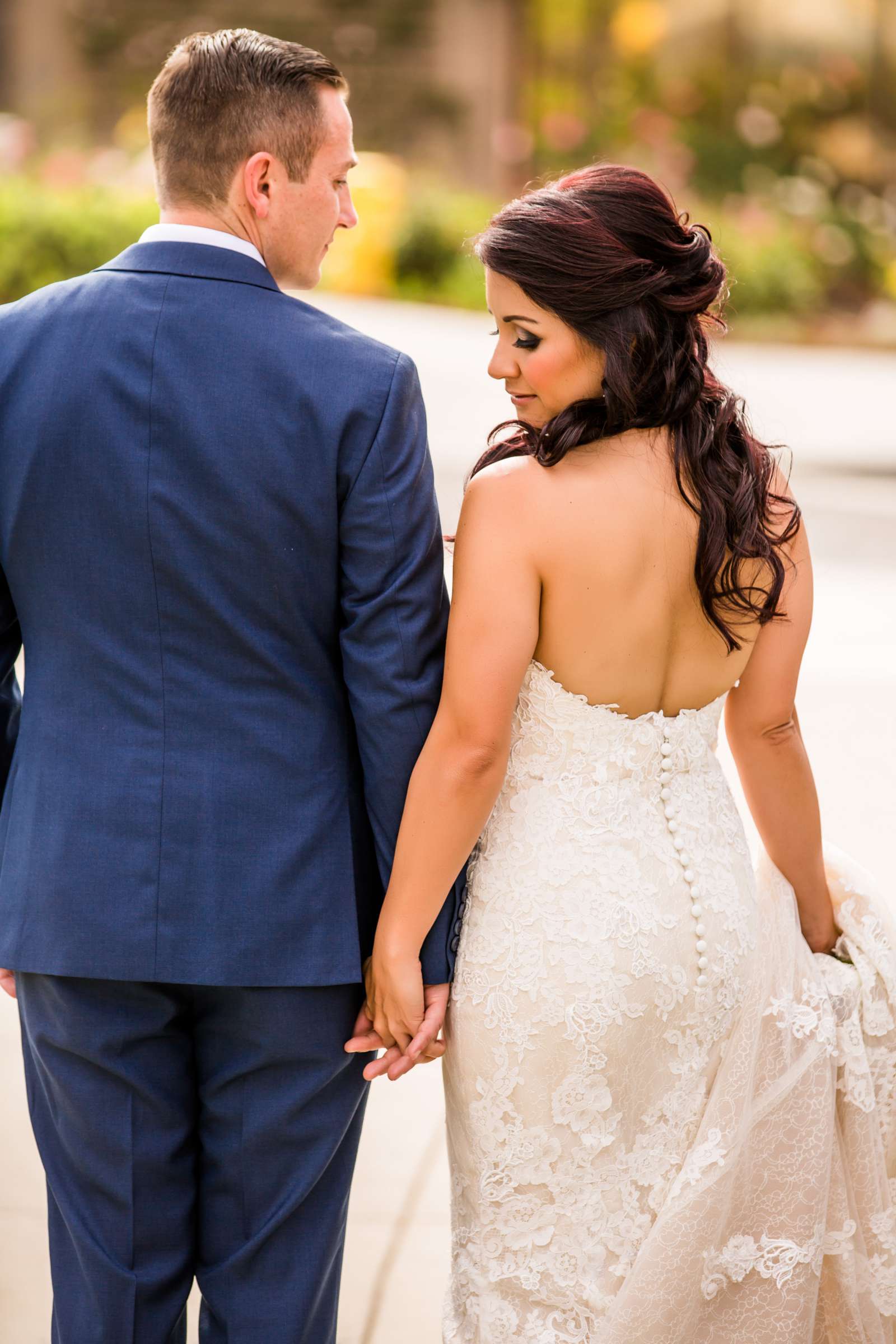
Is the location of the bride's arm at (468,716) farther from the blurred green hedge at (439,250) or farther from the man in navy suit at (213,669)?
the blurred green hedge at (439,250)

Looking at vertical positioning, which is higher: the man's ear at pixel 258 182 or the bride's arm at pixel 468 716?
the man's ear at pixel 258 182

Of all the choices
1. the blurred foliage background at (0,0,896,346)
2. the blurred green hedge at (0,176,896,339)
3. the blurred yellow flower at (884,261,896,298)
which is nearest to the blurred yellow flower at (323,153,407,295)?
the blurred green hedge at (0,176,896,339)

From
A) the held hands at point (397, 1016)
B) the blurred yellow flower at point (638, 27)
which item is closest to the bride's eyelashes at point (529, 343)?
→ the held hands at point (397, 1016)

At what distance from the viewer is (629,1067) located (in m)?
1.94

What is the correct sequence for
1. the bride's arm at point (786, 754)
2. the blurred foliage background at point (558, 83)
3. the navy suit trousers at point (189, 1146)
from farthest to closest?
the blurred foliage background at point (558, 83)
the bride's arm at point (786, 754)
the navy suit trousers at point (189, 1146)

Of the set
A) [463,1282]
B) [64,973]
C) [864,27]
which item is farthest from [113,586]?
[864,27]

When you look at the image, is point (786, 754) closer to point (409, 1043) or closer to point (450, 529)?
point (409, 1043)

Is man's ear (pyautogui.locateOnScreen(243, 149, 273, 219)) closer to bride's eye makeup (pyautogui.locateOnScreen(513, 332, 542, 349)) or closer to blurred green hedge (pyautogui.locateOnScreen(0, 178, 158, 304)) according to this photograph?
bride's eye makeup (pyautogui.locateOnScreen(513, 332, 542, 349))

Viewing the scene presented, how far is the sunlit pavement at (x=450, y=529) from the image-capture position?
8.73 ft

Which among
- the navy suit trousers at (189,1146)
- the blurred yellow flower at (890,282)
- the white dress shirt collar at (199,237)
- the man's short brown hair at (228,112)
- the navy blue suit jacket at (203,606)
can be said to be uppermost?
the man's short brown hair at (228,112)

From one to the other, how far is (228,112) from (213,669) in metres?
0.70

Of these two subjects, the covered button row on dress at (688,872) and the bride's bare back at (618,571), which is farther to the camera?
the covered button row on dress at (688,872)

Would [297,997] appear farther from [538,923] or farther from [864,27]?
[864,27]

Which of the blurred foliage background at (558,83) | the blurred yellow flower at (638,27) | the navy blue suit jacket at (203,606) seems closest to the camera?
the navy blue suit jacket at (203,606)
